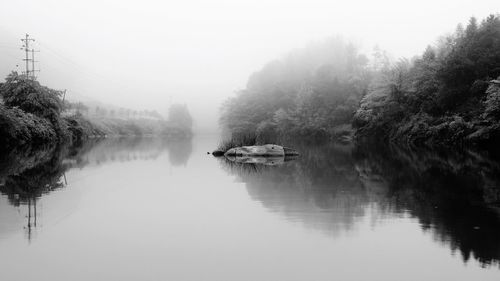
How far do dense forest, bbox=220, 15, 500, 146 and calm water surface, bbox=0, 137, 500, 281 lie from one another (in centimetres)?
2489

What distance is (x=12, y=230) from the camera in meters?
8.84

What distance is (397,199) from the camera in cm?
1255

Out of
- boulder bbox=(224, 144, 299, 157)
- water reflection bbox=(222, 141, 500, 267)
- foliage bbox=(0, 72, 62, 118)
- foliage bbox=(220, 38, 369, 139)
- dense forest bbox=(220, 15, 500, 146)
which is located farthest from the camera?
foliage bbox=(220, 38, 369, 139)

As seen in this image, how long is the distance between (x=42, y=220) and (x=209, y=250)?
13.4ft

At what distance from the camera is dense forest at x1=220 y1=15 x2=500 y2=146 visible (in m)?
43.5

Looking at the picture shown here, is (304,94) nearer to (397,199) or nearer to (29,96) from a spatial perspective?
(29,96)

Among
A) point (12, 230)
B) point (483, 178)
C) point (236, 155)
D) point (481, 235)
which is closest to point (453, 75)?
point (236, 155)

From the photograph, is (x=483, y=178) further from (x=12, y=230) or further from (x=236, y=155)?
(x=236, y=155)

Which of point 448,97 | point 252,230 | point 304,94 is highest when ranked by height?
point 304,94

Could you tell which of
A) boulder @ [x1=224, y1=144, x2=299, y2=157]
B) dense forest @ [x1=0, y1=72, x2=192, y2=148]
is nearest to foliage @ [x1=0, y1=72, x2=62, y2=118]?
dense forest @ [x1=0, y1=72, x2=192, y2=148]

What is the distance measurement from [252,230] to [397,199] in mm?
5148

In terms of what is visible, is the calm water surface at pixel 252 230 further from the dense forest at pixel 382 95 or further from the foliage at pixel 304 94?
the foliage at pixel 304 94

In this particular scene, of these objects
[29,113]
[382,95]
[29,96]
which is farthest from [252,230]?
[382,95]

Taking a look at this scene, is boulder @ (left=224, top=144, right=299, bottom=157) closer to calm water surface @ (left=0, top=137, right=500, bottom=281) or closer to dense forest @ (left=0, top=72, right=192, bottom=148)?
calm water surface @ (left=0, top=137, right=500, bottom=281)
